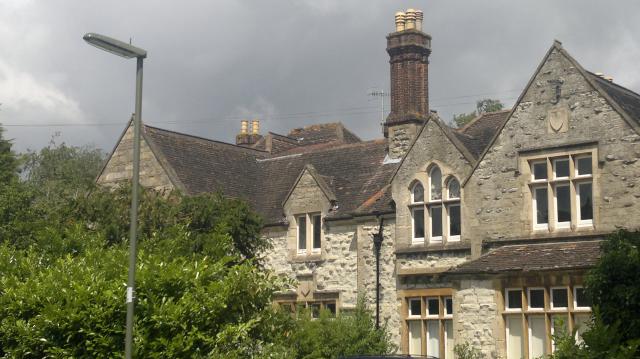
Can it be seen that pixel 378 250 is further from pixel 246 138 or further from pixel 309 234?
pixel 246 138

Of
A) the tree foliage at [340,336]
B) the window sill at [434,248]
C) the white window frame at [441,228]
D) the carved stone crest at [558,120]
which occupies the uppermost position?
the carved stone crest at [558,120]

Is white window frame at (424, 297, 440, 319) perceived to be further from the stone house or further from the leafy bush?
the leafy bush

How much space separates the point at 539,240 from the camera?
27438 millimetres

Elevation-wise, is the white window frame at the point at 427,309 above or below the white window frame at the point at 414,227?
below

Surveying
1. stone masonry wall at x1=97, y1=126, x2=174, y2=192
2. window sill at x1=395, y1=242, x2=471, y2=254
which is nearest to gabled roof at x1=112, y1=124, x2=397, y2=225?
stone masonry wall at x1=97, y1=126, x2=174, y2=192

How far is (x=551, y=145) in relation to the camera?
27.6 meters

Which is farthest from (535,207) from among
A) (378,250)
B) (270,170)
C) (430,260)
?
(270,170)

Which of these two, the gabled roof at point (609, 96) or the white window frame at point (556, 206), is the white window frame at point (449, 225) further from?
the white window frame at point (556, 206)

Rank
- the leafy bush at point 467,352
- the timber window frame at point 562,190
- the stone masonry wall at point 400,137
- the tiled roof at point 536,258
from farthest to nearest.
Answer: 1. the stone masonry wall at point 400,137
2. the timber window frame at point 562,190
3. the leafy bush at point 467,352
4. the tiled roof at point 536,258

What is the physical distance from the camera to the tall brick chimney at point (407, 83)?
34.6m

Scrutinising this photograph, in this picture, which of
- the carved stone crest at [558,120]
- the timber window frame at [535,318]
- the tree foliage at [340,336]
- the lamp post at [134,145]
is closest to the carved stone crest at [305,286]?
the tree foliage at [340,336]

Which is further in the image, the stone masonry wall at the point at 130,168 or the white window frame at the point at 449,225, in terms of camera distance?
the stone masonry wall at the point at 130,168

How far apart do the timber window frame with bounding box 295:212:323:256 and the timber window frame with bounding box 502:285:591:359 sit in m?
8.78

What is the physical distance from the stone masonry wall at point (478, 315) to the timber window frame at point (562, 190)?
2.47 metres
